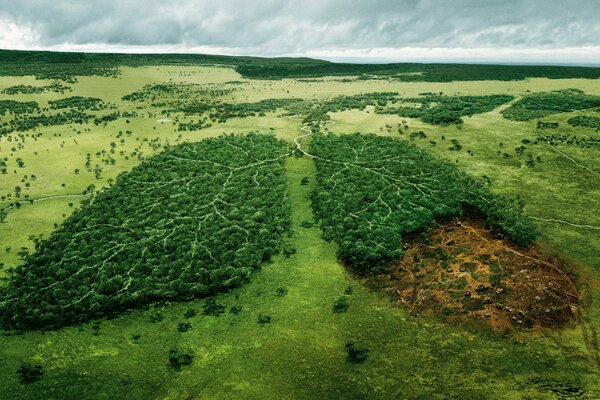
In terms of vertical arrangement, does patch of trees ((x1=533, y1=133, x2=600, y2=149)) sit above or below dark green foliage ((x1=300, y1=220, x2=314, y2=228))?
above

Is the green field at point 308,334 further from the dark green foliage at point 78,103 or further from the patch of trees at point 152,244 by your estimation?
the dark green foliage at point 78,103

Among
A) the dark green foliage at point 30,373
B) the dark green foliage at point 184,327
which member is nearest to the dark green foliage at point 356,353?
the dark green foliage at point 184,327

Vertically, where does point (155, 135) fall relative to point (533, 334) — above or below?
above

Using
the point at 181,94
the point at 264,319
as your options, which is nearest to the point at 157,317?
the point at 264,319

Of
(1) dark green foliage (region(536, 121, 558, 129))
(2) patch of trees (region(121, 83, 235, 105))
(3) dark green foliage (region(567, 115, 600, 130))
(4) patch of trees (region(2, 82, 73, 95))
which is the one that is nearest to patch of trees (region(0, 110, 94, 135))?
(2) patch of trees (region(121, 83, 235, 105))

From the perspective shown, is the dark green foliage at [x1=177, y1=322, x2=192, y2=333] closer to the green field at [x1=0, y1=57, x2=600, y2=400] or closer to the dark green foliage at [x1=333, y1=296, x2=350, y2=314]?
the green field at [x1=0, y1=57, x2=600, y2=400]

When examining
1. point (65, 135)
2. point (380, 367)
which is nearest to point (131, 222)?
point (380, 367)

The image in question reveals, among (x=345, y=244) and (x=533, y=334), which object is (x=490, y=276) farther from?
(x=345, y=244)
